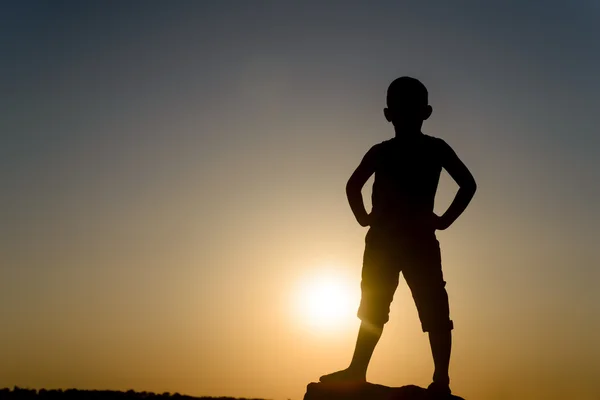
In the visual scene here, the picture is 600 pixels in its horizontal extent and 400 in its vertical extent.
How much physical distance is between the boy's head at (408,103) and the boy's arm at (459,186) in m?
0.46

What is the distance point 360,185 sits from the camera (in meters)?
8.99

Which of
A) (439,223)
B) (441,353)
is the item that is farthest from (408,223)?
(441,353)

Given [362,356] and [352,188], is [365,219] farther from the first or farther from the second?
[362,356]

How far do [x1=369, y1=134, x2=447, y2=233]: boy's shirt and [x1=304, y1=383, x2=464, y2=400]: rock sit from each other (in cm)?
181

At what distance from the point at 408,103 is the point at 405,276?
2026 mm

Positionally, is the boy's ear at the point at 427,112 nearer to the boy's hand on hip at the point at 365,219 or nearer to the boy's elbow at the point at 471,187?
the boy's elbow at the point at 471,187

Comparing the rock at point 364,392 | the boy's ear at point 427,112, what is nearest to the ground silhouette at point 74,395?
the rock at point 364,392

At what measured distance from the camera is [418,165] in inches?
340

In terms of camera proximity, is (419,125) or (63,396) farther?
(63,396)

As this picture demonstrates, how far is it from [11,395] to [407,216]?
276 inches

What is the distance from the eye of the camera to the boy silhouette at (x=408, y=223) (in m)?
8.56

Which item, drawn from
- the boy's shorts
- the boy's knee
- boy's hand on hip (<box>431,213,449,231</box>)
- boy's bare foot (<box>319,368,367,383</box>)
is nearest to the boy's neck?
boy's hand on hip (<box>431,213,449,231</box>)

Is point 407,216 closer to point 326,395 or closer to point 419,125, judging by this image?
point 419,125

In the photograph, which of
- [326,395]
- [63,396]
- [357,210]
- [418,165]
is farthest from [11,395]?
[418,165]
